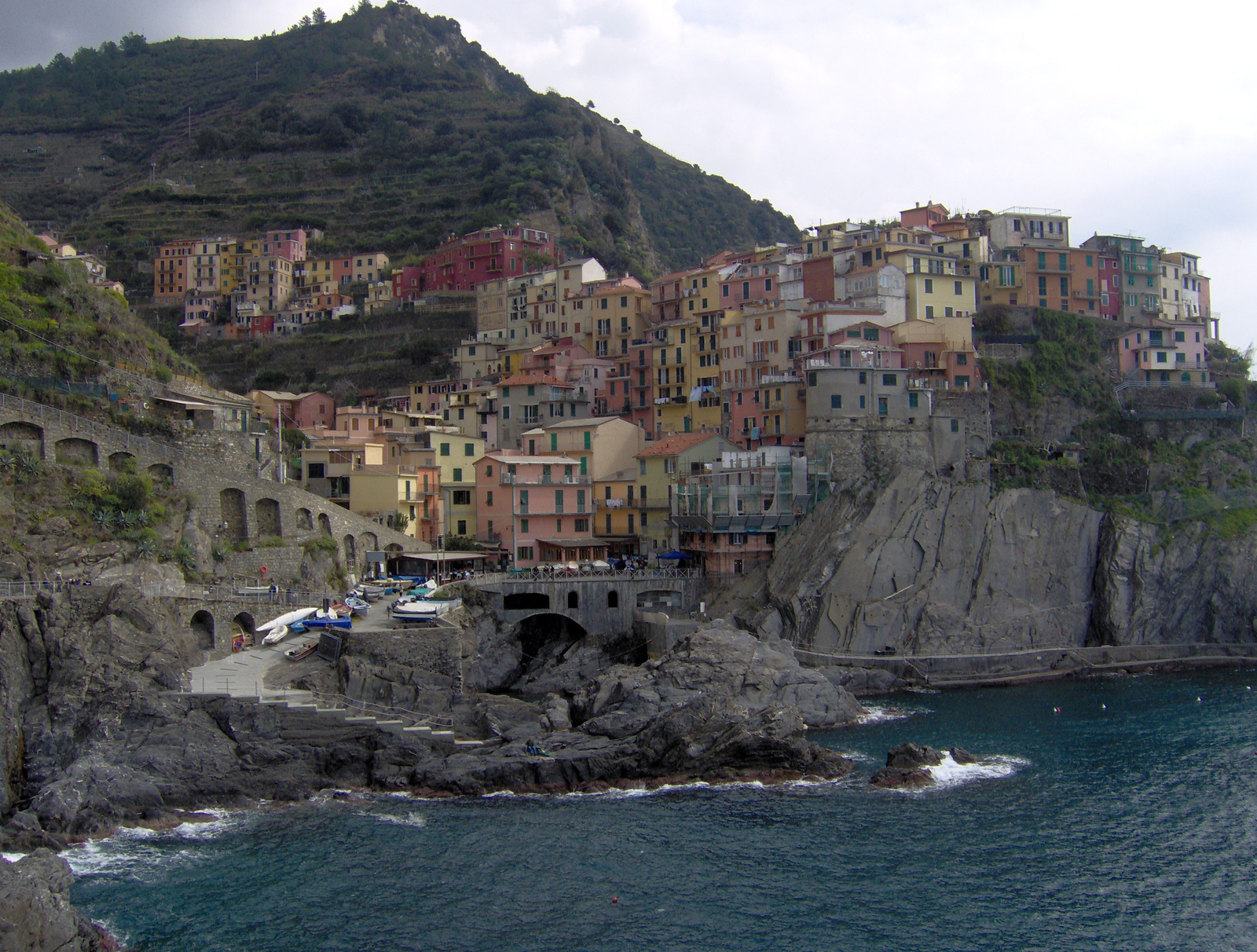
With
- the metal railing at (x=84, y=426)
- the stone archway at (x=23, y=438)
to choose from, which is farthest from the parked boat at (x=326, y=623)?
the stone archway at (x=23, y=438)

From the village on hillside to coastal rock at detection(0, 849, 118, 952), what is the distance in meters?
33.3

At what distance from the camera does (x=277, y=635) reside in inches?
1686

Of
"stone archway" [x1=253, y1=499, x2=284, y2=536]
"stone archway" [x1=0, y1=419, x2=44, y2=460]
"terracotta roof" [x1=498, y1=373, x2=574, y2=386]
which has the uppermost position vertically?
"terracotta roof" [x1=498, y1=373, x2=574, y2=386]

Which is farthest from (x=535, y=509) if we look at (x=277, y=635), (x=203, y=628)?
(x=203, y=628)

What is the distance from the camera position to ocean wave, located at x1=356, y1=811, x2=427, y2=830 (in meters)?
32.9

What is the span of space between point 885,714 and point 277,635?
23979 mm

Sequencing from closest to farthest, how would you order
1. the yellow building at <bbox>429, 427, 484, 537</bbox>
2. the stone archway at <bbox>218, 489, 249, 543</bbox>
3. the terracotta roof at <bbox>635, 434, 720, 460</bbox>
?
1. the stone archway at <bbox>218, 489, 249, 543</bbox>
2. the terracotta roof at <bbox>635, 434, 720, 460</bbox>
3. the yellow building at <bbox>429, 427, 484, 537</bbox>

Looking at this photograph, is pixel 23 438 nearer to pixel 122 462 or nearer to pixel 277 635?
pixel 122 462

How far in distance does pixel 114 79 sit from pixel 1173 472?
145 m

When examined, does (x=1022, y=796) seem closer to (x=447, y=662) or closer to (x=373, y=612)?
(x=447, y=662)

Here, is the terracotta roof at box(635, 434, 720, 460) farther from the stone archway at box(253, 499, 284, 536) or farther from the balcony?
the stone archway at box(253, 499, 284, 536)

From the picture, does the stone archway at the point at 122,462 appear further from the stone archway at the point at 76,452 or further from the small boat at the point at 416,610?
the small boat at the point at 416,610

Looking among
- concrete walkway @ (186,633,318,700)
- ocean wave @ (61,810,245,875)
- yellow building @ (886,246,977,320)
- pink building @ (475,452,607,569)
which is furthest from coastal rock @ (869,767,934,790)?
yellow building @ (886,246,977,320)

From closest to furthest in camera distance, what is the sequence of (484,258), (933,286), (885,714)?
(885,714) < (933,286) < (484,258)
